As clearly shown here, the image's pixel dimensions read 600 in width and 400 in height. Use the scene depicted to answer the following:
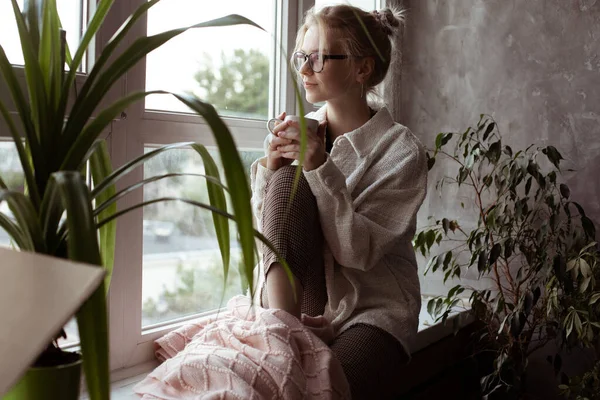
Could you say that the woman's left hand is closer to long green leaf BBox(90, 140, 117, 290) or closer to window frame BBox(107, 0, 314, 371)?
window frame BBox(107, 0, 314, 371)

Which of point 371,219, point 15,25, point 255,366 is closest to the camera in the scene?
point 255,366

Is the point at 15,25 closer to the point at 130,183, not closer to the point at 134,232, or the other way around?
the point at 130,183

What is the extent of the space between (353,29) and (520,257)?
123 centimetres

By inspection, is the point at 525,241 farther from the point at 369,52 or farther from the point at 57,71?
the point at 57,71

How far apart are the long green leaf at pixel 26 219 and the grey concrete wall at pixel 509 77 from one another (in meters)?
1.85

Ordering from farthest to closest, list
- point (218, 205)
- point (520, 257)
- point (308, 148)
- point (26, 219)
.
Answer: point (520, 257) < point (308, 148) < point (218, 205) < point (26, 219)

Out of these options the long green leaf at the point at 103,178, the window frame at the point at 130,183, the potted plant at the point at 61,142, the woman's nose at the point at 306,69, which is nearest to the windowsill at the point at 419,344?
the window frame at the point at 130,183

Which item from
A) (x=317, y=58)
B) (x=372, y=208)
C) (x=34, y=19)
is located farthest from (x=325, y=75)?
(x=34, y=19)

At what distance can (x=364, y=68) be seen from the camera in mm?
1902

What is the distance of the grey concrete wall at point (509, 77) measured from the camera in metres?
2.36

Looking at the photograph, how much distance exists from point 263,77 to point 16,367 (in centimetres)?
185

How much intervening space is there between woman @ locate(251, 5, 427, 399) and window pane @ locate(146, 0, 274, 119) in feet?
0.70

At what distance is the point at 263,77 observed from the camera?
2.22 metres

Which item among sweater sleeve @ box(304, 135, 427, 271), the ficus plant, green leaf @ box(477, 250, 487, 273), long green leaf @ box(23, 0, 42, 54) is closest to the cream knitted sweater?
sweater sleeve @ box(304, 135, 427, 271)
